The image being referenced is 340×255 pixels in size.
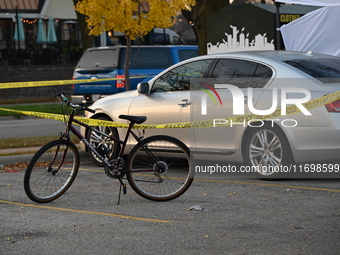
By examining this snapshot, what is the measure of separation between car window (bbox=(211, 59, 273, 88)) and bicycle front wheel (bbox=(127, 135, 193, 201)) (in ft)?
5.79

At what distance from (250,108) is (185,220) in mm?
2757

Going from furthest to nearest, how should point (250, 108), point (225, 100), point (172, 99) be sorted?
point (172, 99), point (225, 100), point (250, 108)

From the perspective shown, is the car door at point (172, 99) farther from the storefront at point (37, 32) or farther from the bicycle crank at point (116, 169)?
the storefront at point (37, 32)

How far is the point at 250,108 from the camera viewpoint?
9.77 meters

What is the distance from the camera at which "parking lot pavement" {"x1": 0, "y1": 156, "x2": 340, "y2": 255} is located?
20.6 feet

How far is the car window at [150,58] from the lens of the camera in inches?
953

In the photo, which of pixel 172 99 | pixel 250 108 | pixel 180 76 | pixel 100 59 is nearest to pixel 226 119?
pixel 250 108

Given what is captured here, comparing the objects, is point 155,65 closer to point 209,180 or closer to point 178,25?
point 209,180

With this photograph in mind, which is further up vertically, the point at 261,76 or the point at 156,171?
the point at 261,76

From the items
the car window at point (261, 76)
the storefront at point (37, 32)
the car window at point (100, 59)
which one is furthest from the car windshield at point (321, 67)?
the storefront at point (37, 32)

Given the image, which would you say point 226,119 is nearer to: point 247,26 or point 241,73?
point 241,73

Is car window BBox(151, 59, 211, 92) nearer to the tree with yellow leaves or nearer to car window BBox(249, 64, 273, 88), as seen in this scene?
car window BBox(249, 64, 273, 88)

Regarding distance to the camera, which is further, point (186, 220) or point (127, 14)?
point (127, 14)

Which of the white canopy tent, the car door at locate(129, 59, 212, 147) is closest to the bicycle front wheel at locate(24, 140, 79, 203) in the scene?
the car door at locate(129, 59, 212, 147)
